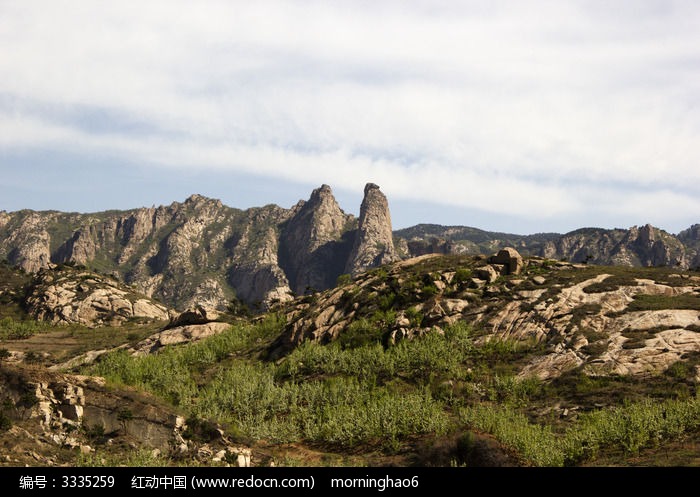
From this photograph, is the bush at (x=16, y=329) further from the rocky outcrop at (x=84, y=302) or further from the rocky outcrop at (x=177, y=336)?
the rocky outcrop at (x=177, y=336)

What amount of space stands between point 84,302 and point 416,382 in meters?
95.5

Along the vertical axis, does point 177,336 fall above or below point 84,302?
below

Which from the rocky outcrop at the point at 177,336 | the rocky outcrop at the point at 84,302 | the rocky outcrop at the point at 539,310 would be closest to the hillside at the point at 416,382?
the rocky outcrop at the point at 539,310

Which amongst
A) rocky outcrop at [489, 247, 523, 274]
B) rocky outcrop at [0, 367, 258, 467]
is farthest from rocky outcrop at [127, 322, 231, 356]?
rocky outcrop at [0, 367, 258, 467]

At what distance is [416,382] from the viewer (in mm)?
38656

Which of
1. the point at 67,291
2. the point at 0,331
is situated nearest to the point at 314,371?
the point at 0,331

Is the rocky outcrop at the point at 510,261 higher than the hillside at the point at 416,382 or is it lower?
higher

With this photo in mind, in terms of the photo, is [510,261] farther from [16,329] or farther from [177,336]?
[16,329]

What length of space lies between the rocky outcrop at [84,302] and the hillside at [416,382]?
123ft

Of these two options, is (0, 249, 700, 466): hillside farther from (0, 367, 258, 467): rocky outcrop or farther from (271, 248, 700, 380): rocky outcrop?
(271, 248, 700, 380): rocky outcrop

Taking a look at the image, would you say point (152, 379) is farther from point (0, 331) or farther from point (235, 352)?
point (0, 331)

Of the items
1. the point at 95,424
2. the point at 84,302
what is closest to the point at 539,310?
the point at 95,424

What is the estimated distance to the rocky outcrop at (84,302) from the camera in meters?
105

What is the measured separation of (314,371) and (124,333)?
59.1 meters
